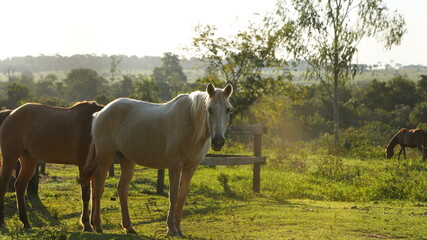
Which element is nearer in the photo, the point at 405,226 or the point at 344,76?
the point at 405,226

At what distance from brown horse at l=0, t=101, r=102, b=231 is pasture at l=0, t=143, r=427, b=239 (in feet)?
3.23

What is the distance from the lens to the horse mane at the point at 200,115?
7.72 meters

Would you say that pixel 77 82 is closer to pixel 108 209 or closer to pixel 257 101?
pixel 257 101

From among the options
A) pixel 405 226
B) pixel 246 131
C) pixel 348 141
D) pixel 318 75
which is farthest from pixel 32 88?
pixel 405 226

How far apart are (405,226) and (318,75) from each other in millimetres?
32230

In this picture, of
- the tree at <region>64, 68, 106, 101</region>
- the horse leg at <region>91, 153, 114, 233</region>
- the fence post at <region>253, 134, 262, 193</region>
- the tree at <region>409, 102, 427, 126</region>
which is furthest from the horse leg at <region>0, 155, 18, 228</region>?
the tree at <region>64, 68, 106, 101</region>

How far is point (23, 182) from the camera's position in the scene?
966 cm

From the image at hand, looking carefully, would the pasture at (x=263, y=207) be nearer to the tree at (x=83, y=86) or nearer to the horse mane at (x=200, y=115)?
the horse mane at (x=200, y=115)

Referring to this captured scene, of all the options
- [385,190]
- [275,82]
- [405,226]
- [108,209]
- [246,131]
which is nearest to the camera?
[405,226]

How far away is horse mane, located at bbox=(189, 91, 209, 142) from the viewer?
7.72 metres

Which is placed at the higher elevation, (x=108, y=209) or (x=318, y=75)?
(x=318, y=75)

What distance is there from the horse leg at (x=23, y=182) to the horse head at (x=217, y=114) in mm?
3964

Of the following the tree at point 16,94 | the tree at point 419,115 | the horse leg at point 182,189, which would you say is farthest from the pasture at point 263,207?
the tree at point 16,94

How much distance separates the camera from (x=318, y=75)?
40.8 meters
